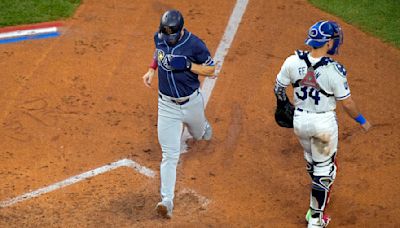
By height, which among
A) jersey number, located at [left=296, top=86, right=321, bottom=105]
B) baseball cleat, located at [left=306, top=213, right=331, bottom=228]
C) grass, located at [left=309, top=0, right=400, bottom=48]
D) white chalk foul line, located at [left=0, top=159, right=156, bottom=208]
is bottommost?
white chalk foul line, located at [left=0, top=159, right=156, bottom=208]

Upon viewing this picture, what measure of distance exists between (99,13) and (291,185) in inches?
199

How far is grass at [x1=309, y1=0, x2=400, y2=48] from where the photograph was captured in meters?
12.6

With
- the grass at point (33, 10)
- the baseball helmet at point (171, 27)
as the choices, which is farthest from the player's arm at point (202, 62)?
the grass at point (33, 10)

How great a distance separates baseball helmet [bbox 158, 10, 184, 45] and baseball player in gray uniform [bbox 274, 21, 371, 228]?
1139 millimetres

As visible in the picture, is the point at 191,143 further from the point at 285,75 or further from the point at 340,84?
the point at 340,84

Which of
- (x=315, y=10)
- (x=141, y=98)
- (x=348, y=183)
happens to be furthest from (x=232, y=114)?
(x=315, y=10)

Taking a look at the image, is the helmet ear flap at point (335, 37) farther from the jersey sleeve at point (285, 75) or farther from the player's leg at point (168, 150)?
the player's leg at point (168, 150)

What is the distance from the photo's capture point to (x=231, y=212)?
339 inches

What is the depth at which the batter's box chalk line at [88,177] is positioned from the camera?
8711 millimetres

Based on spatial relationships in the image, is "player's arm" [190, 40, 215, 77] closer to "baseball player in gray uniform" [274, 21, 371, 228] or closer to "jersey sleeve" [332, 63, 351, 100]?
"baseball player in gray uniform" [274, 21, 371, 228]

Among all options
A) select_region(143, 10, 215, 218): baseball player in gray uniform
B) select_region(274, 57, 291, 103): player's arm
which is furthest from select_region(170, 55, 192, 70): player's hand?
select_region(274, 57, 291, 103): player's arm

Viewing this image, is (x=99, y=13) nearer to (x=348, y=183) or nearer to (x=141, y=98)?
(x=141, y=98)

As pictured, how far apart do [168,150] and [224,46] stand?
150 inches

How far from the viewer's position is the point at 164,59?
26.9 ft
